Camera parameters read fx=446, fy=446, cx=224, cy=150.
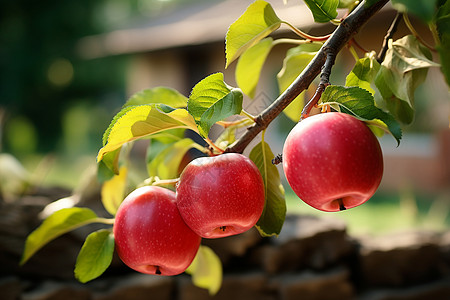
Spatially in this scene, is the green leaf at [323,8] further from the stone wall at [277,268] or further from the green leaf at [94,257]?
the stone wall at [277,268]

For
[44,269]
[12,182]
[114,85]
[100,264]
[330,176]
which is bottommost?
[114,85]

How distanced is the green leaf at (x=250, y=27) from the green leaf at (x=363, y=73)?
0.39 feet

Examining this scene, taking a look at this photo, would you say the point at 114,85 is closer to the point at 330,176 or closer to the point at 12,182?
the point at 12,182

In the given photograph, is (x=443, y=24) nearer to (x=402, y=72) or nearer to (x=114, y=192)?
(x=402, y=72)

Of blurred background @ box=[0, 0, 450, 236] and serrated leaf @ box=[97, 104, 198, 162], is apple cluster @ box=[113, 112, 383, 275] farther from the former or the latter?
blurred background @ box=[0, 0, 450, 236]

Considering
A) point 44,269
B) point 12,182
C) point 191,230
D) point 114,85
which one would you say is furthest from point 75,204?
point 114,85

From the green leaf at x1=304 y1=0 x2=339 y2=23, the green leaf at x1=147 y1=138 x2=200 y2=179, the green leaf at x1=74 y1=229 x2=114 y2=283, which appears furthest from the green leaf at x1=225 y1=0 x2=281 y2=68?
the green leaf at x1=74 y1=229 x2=114 y2=283

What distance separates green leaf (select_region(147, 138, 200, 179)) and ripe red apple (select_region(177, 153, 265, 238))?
187 millimetres

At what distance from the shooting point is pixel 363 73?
554 millimetres

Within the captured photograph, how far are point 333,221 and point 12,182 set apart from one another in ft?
3.68

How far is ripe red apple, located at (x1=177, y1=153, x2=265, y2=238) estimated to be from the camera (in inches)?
19.6

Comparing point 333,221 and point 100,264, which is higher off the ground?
point 100,264

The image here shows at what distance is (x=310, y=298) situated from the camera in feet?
4.55

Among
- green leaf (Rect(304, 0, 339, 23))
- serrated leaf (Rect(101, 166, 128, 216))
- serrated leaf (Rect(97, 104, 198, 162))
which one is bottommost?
serrated leaf (Rect(101, 166, 128, 216))
